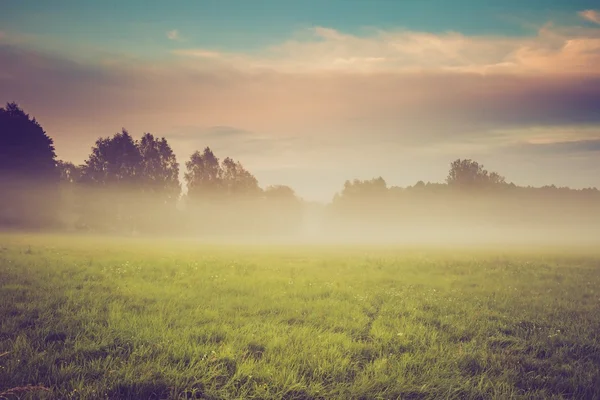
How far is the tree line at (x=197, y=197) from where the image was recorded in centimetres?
5216

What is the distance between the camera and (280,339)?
6496 mm

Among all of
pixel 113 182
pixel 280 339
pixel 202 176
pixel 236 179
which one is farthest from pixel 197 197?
pixel 280 339

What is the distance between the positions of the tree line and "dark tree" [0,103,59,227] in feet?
0.41

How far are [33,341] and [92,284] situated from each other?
16.0 ft

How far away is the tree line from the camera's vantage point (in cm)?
5216

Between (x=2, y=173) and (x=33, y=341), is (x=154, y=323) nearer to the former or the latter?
(x=33, y=341)

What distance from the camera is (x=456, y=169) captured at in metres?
111

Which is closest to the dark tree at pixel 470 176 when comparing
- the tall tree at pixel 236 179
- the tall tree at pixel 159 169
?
the tall tree at pixel 236 179

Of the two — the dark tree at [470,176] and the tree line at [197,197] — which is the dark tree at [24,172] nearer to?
the tree line at [197,197]

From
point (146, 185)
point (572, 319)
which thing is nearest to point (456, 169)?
point (146, 185)

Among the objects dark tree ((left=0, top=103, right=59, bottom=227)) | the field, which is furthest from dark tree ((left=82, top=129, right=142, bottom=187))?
the field

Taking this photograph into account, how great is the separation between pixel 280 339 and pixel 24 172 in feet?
211

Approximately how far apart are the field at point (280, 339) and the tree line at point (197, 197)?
5251 centimetres

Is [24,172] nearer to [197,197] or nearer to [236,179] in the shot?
[197,197]
